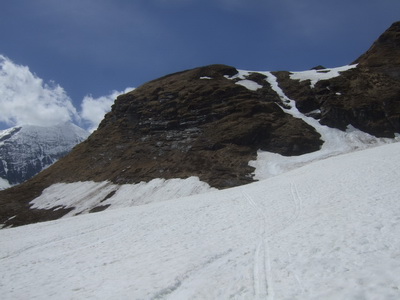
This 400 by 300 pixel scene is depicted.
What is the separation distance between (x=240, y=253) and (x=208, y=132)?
1894 inches

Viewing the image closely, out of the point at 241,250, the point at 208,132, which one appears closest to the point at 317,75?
the point at 208,132

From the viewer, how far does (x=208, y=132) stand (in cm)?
5934

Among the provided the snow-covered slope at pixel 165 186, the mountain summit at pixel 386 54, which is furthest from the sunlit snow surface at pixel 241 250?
the mountain summit at pixel 386 54

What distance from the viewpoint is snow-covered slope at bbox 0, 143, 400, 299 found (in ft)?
27.6

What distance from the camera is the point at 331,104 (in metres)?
62.3

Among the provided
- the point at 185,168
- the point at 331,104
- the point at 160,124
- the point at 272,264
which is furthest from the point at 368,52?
the point at 272,264

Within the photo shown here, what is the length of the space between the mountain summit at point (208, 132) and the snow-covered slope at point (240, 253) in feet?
73.6

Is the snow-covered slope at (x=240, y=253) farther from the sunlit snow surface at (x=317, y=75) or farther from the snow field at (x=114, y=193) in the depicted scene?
the sunlit snow surface at (x=317, y=75)

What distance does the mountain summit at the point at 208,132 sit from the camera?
156 feet

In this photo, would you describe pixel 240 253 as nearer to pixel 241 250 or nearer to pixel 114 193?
pixel 241 250

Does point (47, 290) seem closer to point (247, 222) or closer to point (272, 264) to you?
point (272, 264)

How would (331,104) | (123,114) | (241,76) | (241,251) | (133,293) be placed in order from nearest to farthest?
(133,293), (241,251), (331,104), (123,114), (241,76)

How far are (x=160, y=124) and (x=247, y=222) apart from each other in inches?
1974

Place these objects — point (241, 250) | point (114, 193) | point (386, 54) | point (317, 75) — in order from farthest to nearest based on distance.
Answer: point (317, 75)
point (386, 54)
point (114, 193)
point (241, 250)
